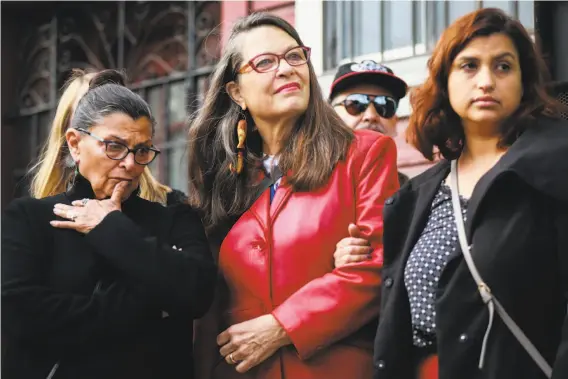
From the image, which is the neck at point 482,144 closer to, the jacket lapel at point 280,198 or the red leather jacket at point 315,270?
the red leather jacket at point 315,270

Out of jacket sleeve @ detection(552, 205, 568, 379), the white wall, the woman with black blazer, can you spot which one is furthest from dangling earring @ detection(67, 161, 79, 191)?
the white wall

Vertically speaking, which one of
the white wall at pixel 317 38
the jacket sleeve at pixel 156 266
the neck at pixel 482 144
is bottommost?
the jacket sleeve at pixel 156 266

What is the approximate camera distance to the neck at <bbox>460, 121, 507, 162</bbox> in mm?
3014

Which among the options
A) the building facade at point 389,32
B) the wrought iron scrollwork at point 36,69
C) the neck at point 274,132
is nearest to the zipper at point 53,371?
the neck at point 274,132

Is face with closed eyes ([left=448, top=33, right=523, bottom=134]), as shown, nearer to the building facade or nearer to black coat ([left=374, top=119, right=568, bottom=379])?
black coat ([left=374, top=119, right=568, bottom=379])

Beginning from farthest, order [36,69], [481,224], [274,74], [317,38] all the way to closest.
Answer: [36,69] < [317,38] < [274,74] < [481,224]

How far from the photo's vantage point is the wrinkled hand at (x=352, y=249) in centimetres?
309

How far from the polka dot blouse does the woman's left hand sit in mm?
440

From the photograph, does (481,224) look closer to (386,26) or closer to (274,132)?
(274,132)

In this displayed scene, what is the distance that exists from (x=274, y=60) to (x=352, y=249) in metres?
0.78

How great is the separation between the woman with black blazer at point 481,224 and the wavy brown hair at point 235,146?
298mm

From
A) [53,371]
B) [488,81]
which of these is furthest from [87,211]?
[488,81]

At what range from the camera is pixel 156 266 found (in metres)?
2.93

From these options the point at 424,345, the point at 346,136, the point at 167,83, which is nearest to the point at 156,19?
the point at 167,83
